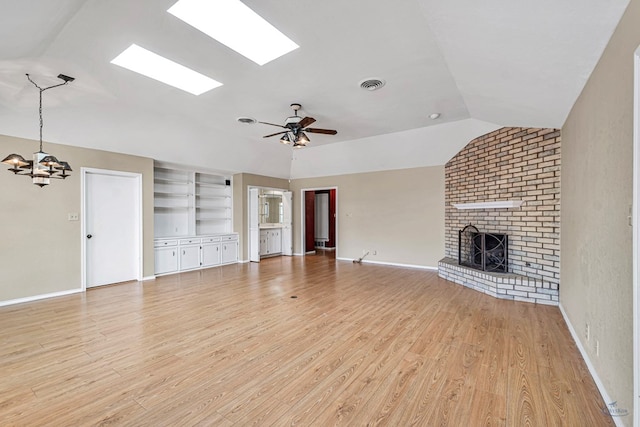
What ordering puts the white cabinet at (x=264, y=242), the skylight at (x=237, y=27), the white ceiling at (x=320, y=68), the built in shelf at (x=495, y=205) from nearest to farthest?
1. the white ceiling at (x=320, y=68)
2. the skylight at (x=237, y=27)
3. the built in shelf at (x=495, y=205)
4. the white cabinet at (x=264, y=242)

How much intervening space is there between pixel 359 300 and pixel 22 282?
5078mm

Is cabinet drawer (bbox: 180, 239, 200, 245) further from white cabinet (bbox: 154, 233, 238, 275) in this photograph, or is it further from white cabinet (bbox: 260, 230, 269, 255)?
white cabinet (bbox: 260, 230, 269, 255)

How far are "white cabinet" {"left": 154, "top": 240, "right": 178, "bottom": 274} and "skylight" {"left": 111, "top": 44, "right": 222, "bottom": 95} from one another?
3.60m

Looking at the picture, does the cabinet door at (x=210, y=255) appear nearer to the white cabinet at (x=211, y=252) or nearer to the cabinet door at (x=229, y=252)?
the white cabinet at (x=211, y=252)

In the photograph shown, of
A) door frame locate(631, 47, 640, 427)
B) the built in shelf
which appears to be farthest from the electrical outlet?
the built in shelf

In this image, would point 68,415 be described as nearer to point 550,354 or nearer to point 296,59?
point 296,59

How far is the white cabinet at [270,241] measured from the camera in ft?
27.0

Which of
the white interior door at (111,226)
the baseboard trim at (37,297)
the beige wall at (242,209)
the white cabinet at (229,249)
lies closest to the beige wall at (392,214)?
the beige wall at (242,209)

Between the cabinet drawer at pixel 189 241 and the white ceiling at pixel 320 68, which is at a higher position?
the white ceiling at pixel 320 68

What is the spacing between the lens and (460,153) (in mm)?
5691

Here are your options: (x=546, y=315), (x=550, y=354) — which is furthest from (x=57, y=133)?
(x=546, y=315)

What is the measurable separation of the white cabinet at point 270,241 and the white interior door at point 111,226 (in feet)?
11.0

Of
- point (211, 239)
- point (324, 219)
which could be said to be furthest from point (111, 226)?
point (324, 219)

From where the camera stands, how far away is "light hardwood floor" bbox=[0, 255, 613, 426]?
1.81 meters
